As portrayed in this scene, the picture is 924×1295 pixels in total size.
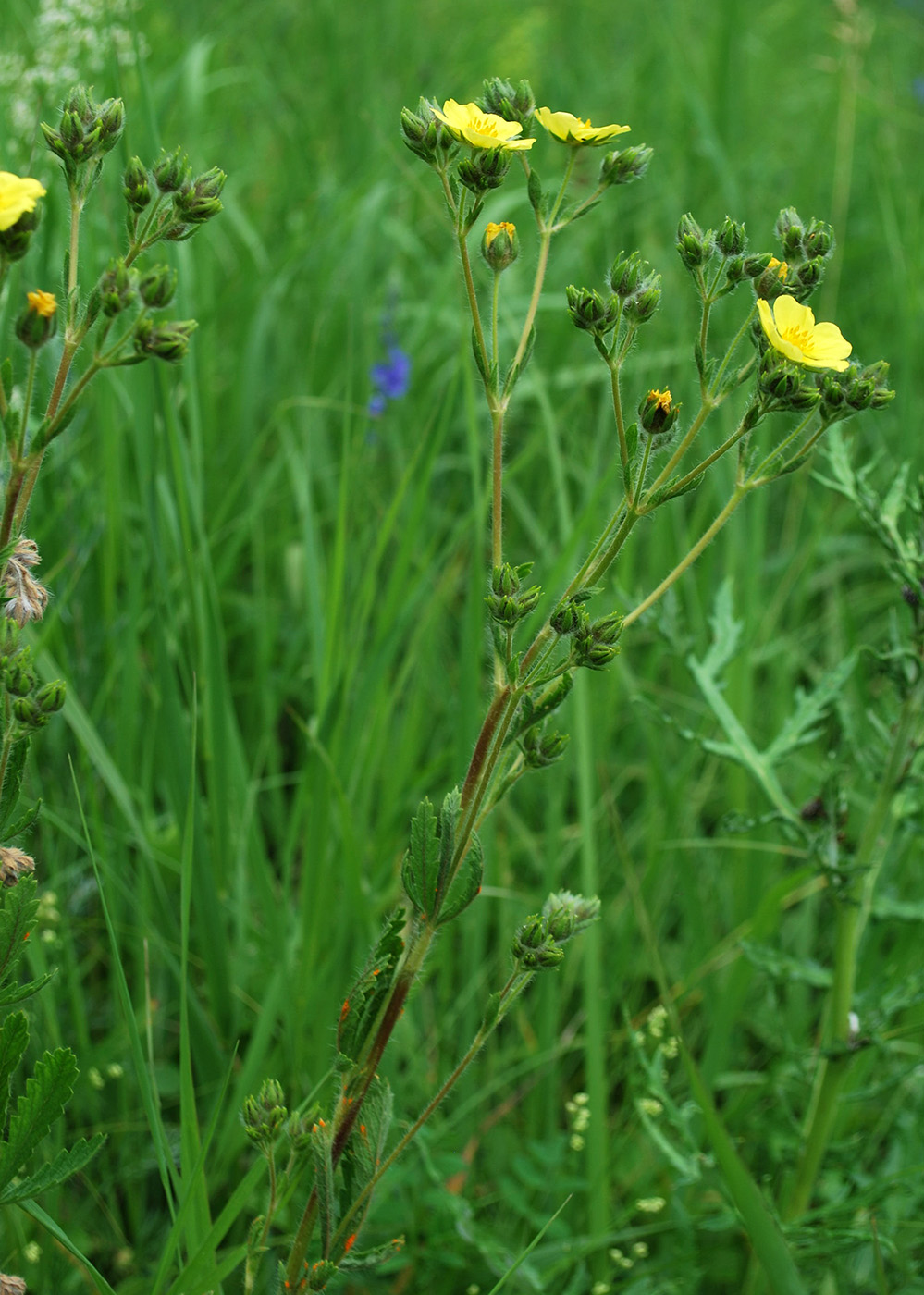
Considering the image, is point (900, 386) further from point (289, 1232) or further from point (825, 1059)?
point (289, 1232)

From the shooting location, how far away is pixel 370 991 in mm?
1342

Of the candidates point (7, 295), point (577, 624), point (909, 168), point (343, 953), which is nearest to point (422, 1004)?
point (343, 953)

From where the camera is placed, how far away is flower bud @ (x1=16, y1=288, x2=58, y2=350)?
1.18 m

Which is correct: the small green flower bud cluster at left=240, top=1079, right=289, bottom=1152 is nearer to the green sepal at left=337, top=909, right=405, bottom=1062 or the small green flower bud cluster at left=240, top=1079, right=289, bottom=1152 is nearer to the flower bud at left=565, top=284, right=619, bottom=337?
the green sepal at left=337, top=909, right=405, bottom=1062

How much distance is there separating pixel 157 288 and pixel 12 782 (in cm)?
57

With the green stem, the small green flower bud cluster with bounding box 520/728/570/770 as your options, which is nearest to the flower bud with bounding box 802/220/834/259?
the green stem

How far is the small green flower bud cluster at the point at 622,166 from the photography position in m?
1.51

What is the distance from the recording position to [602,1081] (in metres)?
2.01

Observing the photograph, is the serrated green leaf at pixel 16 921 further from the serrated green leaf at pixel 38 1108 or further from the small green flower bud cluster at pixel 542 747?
the small green flower bud cluster at pixel 542 747

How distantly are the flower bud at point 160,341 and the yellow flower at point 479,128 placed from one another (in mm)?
403

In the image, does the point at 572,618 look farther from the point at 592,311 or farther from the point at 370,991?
the point at 370,991

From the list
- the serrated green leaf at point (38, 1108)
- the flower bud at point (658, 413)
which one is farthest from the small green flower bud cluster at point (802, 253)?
the serrated green leaf at point (38, 1108)

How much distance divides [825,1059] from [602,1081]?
392 mm

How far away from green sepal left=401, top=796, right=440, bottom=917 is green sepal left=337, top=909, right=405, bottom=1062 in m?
0.03
